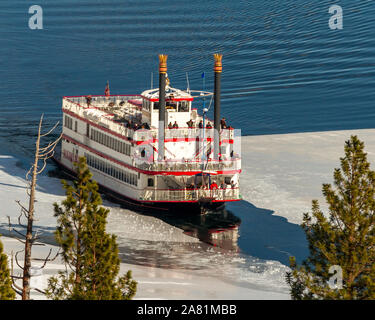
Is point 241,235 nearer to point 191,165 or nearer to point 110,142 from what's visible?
point 191,165

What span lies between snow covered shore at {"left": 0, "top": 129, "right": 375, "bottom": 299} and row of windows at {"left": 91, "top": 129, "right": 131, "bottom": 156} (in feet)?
15.1

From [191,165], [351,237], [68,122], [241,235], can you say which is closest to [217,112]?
[191,165]

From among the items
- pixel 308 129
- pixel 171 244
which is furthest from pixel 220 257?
pixel 308 129

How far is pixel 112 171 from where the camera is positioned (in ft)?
270

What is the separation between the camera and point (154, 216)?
3041 inches

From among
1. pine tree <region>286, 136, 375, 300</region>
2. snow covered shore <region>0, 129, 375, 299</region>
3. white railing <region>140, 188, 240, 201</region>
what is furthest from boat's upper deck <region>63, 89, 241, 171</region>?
pine tree <region>286, 136, 375, 300</region>

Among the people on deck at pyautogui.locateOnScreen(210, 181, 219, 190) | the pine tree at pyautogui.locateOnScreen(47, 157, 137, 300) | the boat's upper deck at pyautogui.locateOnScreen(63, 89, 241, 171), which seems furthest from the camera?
the boat's upper deck at pyautogui.locateOnScreen(63, 89, 241, 171)

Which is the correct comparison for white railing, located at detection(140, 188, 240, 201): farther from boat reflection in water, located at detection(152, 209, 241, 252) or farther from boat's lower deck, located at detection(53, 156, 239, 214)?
boat reflection in water, located at detection(152, 209, 241, 252)

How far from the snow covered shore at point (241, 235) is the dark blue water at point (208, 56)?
11.4 metres

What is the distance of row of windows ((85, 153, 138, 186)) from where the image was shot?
260 feet

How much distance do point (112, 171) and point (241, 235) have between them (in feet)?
51.7

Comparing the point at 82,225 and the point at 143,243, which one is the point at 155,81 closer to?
the point at 143,243

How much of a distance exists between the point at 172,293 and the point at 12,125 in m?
56.7

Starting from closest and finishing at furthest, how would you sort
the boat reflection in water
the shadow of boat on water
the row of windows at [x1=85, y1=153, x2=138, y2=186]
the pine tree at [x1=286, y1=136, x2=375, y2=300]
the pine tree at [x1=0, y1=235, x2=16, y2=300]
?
the pine tree at [x1=0, y1=235, x2=16, y2=300]
the pine tree at [x1=286, y1=136, x2=375, y2=300]
the shadow of boat on water
the boat reflection in water
the row of windows at [x1=85, y1=153, x2=138, y2=186]
